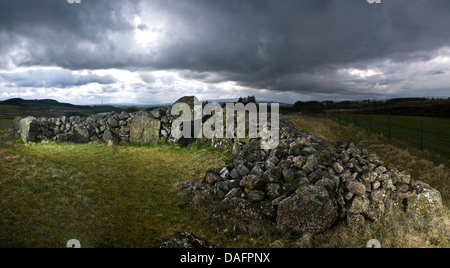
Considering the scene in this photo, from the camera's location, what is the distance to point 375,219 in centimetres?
498

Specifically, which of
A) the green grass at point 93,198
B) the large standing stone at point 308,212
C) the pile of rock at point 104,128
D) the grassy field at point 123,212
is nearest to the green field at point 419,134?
the grassy field at point 123,212

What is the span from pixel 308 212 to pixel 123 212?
431 centimetres

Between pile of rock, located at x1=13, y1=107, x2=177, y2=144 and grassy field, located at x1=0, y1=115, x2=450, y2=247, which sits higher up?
pile of rock, located at x1=13, y1=107, x2=177, y2=144

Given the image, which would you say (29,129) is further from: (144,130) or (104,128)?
(144,130)

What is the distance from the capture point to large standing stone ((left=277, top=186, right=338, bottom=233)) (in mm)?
4777

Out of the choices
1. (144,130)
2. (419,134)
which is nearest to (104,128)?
(144,130)

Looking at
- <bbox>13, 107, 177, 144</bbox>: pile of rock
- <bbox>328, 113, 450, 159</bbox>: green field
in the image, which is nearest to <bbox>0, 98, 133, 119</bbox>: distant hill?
<bbox>13, 107, 177, 144</bbox>: pile of rock

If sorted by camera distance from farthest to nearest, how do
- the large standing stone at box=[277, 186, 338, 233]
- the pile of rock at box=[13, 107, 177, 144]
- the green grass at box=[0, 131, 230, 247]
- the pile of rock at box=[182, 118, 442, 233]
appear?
1. the pile of rock at box=[13, 107, 177, 144]
2. the pile of rock at box=[182, 118, 442, 233]
3. the large standing stone at box=[277, 186, 338, 233]
4. the green grass at box=[0, 131, 230, 247]

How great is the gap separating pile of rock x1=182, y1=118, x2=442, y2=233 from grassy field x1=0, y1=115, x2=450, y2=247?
312 millimetres

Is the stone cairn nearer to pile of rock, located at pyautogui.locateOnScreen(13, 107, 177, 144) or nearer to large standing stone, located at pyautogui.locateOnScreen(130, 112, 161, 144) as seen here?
large standing stone, located at pyautogui.locateOnScreen(130, 112, 161, 144)

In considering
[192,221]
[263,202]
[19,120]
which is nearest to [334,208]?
[263,202]

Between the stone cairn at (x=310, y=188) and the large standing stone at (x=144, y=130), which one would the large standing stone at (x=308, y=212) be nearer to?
the stone cairn at (x=310, y=188)

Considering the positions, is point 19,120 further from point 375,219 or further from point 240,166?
point 375,219

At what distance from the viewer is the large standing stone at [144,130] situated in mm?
14617
